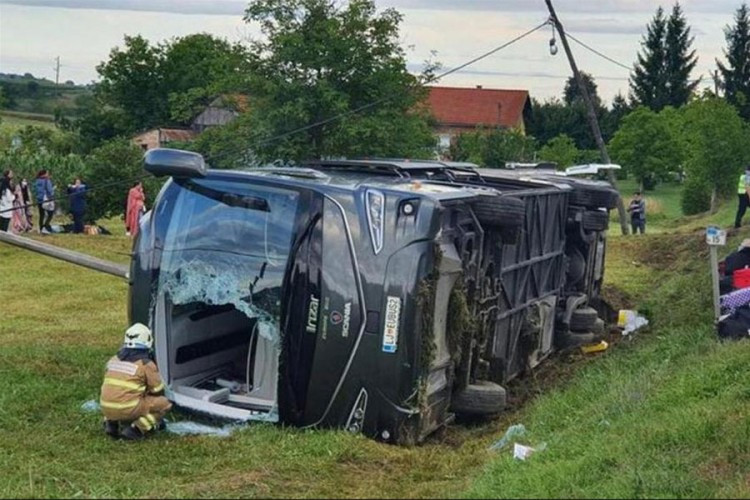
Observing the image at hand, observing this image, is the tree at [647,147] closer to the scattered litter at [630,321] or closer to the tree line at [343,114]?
the tree line at [343,114]

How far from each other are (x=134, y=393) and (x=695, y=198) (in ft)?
126

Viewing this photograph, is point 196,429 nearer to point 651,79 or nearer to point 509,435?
point 509,435

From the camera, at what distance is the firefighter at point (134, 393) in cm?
731

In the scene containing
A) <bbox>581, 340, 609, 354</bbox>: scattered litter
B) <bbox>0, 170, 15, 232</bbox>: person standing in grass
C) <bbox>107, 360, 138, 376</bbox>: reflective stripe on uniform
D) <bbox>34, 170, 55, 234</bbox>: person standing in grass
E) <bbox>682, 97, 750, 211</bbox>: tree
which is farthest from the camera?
<bbox>682, 97, 750, 211</bbox>: tree

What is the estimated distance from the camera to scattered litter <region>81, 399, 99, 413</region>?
8.17 metres

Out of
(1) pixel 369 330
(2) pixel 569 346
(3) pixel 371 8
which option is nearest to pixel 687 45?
(3) pixel 371 8

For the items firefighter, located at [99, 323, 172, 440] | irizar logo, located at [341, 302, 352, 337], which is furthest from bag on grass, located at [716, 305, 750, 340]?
firefighter, located at [99, 323, 172, 440]

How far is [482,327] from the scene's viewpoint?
848 cm

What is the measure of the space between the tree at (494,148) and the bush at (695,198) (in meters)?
9.01

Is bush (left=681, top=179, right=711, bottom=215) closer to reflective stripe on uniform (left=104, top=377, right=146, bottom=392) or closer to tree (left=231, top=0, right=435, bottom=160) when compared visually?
tree (left=231, top=0, right=435, bottom=160)

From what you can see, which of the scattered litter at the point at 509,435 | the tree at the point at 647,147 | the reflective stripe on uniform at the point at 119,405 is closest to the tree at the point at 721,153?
the tree at the point at 647,147

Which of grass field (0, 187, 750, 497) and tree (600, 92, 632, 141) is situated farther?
tree (600, 92, 632, 141)

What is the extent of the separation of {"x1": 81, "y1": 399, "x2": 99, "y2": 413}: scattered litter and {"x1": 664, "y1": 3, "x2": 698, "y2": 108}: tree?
251 feet

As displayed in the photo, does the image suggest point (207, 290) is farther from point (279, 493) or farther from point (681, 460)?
point (681, 460)
